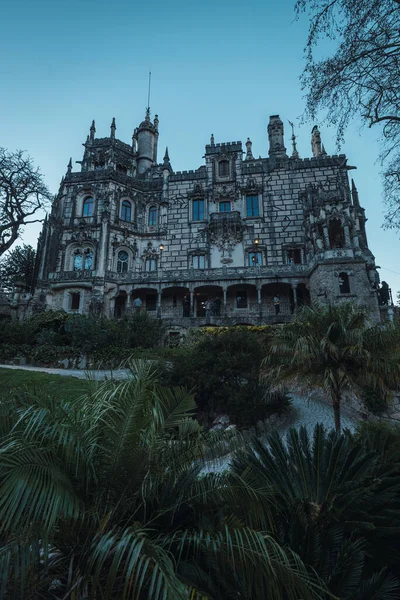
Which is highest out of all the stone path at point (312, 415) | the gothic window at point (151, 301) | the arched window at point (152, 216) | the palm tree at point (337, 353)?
the arched window at point (152, 216)

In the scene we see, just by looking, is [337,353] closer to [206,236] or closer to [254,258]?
[254,258]

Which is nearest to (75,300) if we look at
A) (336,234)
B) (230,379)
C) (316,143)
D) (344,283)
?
(230,379)

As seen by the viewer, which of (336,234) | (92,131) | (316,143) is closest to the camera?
(336,234)

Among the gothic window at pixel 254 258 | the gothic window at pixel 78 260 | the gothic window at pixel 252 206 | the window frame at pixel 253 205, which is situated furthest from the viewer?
the gothic window at pixel 252 206

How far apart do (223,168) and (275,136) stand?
699cm

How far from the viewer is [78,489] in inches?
115

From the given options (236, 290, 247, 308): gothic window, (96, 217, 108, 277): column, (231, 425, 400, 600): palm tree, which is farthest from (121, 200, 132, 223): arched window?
(231, 425, 400, 600): palm tree

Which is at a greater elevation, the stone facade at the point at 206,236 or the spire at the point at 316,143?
the spire at the point at 316,143

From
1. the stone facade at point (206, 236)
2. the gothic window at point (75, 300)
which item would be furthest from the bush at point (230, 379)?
the gothic window at point (75, 300)

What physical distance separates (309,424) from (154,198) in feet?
98.8

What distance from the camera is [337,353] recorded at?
28.2 ft

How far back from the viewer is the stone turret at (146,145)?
126 ft

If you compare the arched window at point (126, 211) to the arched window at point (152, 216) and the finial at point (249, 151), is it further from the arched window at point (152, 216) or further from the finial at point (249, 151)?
the finial at point (249, 151)

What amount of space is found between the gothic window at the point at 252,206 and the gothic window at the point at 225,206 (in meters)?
2.04
